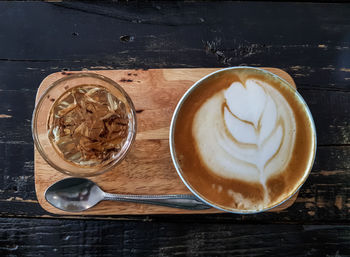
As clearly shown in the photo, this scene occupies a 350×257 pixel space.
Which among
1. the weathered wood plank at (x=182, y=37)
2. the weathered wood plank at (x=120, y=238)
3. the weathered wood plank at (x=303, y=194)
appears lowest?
the weathered wood plank at (x=120, y=238)

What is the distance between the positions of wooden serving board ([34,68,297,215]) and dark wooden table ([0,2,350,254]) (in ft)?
0.46

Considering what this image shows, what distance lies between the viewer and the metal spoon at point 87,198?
0.89 metres

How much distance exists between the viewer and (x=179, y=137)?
0.80 m

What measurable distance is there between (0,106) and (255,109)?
2.85 ft

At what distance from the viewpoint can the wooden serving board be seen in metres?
0.91

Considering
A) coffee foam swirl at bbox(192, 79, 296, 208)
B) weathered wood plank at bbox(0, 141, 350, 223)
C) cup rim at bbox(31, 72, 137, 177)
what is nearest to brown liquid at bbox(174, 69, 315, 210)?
coffee foam swirl at bbox(192, 79, 296, 208)


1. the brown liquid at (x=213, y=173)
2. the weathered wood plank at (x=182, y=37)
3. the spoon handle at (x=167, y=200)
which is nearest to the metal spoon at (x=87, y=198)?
the spoon handle at (x=167, y=200)

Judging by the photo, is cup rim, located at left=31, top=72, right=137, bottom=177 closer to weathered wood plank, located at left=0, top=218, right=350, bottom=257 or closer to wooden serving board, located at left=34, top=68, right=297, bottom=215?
wooden serving board, located at left=34, top=68, right=297, bottom=215

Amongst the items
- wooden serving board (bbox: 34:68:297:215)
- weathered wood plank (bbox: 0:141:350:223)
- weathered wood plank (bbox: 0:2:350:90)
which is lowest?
weathered wood plank (bbox: 0:141:350:223)

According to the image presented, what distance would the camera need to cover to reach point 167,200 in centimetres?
89

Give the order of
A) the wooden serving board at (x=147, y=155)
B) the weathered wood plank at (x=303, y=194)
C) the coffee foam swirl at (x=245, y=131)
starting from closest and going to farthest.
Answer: the coffee foam swirl at (x=245, y=131) → the wooden serving board at (x=147, y=155) → the weathered wood plank at (x=303, y=194)

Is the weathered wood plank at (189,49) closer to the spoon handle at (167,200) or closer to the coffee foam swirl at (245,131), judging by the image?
the spoon handle at (167,200)

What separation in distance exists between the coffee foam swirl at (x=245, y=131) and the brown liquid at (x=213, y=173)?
13 millimetres

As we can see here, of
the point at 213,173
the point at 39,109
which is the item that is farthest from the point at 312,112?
the point at 39,109
